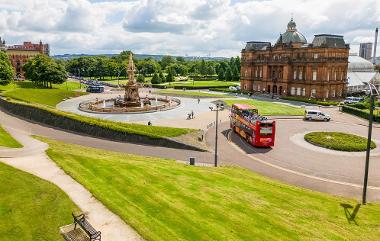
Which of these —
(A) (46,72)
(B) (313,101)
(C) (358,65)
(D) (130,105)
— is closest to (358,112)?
(B) (313,101)

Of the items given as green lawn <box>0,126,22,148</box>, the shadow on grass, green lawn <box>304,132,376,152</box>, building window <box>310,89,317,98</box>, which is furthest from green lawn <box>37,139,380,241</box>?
building window <box>310,89,317,98</box>

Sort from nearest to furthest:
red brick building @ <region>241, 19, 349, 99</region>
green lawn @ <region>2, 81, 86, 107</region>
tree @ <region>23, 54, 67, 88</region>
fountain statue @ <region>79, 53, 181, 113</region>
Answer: fountain statue @ <region>79, 53, 181, 113</region>, green lawn @ <region>2, 81, 86, 107</region>, red brick building @ <region>241, 19, 349, 99</region>, tree @ <region>23, 54, 67, 88</region>

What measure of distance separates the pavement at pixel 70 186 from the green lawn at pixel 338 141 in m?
32.9

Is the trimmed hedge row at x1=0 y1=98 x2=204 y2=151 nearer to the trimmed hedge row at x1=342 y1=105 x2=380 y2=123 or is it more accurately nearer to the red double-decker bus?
the red double-decker bus

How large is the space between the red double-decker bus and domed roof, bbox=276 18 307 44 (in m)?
59.4

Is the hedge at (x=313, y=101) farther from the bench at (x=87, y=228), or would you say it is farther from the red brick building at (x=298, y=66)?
the bench at (x=87, y=228)

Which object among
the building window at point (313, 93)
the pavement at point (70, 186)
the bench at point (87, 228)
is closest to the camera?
the bench at point (87, 228)

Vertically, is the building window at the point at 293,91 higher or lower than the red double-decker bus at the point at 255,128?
higher

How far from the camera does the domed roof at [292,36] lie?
102m

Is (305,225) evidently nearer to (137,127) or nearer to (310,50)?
(137,127)

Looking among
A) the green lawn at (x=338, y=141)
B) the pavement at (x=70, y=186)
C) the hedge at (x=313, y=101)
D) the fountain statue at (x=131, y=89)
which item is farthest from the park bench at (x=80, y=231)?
the hedge at (x=313, y=101)

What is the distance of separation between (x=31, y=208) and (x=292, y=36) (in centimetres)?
9613

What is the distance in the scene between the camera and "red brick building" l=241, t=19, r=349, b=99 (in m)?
91.3

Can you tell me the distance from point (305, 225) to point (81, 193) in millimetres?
13066
